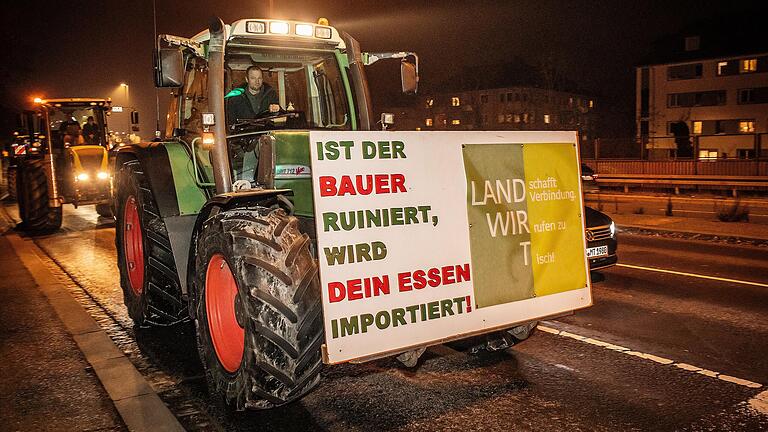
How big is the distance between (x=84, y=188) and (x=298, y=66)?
11.9 meters

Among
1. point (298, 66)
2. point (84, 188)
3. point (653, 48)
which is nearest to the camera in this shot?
point (298, 66)

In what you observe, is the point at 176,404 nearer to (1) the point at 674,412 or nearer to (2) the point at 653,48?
(1) the point at 674,412

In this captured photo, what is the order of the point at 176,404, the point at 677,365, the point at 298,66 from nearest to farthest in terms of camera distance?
1. the point at 176,404
2. the point at 677,365
3. the point at 298,66

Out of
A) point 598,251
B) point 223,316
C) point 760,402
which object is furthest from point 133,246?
point 760,402

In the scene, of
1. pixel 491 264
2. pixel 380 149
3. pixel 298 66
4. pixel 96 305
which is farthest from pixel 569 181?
pixel 96 305

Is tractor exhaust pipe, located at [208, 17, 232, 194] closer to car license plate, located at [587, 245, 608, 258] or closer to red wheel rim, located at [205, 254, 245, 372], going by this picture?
red wheel rim, located at [205, 254, 245, 372]

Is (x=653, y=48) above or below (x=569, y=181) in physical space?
above

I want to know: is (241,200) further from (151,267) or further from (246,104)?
(151,267)

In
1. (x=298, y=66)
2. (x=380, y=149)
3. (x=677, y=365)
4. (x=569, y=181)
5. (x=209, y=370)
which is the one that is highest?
(x=298, y=66)

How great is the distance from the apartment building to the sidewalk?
49147 millimetres

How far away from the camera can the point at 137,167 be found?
6949mm

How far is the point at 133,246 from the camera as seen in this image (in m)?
7.56

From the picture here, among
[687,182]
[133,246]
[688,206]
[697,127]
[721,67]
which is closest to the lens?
[133,246]

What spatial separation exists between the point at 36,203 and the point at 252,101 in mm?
12359
